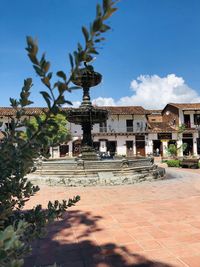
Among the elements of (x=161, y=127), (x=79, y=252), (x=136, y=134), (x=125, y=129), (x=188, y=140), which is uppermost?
(x=161, y=127)

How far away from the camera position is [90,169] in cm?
1057

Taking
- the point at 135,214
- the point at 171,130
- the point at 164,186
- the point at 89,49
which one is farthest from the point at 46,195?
the point at 171,130

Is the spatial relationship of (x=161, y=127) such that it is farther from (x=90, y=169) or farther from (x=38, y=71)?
(x=38, y=71)

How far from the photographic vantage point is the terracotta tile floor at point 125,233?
3.55m

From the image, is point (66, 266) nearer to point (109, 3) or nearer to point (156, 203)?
point (109, 3)

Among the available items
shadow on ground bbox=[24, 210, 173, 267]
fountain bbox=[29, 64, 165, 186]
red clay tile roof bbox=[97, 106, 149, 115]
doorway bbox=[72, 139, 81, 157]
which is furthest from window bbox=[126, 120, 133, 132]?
shadow on ground bbox=[24, 210, 173, 267]

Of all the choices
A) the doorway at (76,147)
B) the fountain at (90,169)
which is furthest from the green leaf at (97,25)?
the doorway at (76,147)

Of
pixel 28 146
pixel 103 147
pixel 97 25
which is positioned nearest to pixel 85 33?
pixel 97 25

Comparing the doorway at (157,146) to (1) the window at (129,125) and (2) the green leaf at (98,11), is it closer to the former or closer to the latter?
(1) the window at (129,125)

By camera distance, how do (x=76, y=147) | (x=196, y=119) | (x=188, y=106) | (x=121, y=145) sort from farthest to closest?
(x=188, y=106) < (x=196, y=119) < (x=121, y=145) < (x=76, y=147)

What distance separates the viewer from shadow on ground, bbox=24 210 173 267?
136 inches

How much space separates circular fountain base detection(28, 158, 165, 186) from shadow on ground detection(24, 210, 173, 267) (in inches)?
191

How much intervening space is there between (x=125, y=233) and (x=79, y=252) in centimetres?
110

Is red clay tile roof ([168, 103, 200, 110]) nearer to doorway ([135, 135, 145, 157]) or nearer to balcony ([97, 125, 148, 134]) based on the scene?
balcony ([97, 125, 148, 134])
